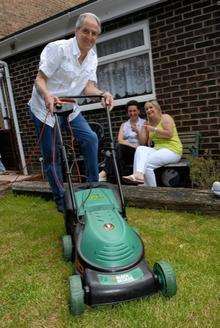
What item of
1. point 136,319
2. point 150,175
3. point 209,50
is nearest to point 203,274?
point 136,319

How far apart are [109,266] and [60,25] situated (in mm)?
5901

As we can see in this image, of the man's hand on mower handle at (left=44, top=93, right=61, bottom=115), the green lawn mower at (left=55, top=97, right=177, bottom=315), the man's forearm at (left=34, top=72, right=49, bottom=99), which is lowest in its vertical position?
the green lawn mower at (left=55, top=97, right=177, bottom=315)

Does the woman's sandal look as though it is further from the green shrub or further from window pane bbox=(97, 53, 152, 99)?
window pane bbox=(97, 53, 152, 99)

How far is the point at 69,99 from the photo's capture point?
3535mm

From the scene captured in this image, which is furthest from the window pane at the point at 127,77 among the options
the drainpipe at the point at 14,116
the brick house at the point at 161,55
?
the drainpipe at the point at 14,116

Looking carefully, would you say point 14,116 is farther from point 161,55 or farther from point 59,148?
point 59,148

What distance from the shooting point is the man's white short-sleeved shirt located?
12.1 ft

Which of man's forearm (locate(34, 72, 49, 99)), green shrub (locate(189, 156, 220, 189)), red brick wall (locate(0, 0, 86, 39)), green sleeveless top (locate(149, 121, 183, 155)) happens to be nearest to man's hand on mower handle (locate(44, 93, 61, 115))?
man's forearm (locate(34, 72, 49, 99))

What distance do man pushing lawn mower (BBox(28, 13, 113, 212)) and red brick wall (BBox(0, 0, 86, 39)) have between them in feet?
28.1

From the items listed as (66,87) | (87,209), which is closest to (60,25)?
(66,87)

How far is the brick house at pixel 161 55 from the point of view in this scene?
588cm

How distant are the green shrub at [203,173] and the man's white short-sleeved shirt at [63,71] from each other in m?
2.09

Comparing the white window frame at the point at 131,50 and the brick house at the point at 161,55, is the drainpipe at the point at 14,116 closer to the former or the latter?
the brick house at the point at 161,55

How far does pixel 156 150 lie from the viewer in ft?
18.5
